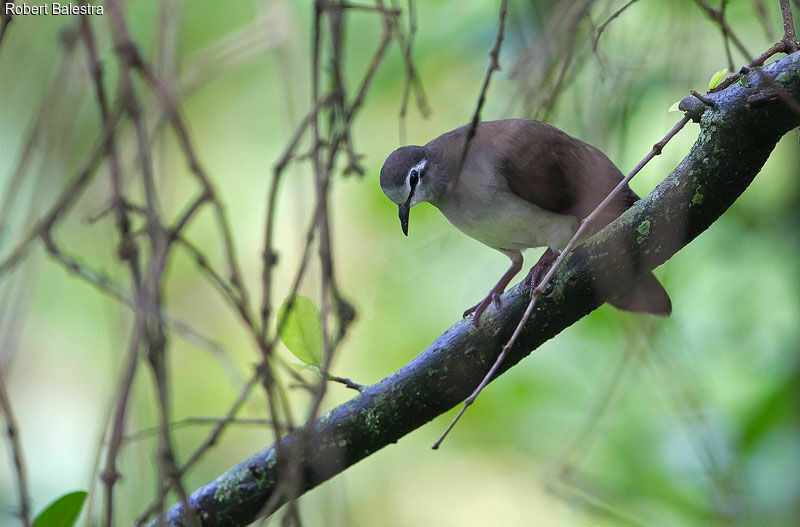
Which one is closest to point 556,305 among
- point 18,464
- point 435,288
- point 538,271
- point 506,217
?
point 538,271

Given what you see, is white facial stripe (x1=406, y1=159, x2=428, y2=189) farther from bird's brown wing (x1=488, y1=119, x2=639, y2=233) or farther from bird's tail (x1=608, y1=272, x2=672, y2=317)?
bird's tail (x1=608, y1=272, x2=672, y2=317)

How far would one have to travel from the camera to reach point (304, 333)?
215 cm

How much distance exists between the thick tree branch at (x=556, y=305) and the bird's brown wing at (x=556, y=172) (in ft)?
2.68

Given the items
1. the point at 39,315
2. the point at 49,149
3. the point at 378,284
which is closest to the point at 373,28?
the point at 378,284

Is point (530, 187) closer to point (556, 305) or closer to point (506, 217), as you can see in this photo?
point (506, 217)

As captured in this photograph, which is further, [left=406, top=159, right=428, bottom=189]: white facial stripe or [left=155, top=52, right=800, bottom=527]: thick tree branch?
[left=406, top=159, right=428, bottom=189]: white facial stripe

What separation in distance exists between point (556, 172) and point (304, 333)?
1.26m

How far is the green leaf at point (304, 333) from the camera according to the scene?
212 cm

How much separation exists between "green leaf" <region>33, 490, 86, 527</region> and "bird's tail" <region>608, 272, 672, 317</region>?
1632 mm

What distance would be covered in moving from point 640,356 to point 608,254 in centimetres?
61

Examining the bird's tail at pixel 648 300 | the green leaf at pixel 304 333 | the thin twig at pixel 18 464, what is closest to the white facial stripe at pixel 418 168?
the bird's tail at pixel 648 300

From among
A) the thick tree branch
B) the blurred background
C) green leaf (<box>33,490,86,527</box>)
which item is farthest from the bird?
green leaf (<box>33,490,86,527</box>)

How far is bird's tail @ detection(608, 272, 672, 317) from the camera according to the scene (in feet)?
8.77

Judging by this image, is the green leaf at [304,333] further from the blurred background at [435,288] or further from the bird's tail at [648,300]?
the bird's tail at [648,300]
